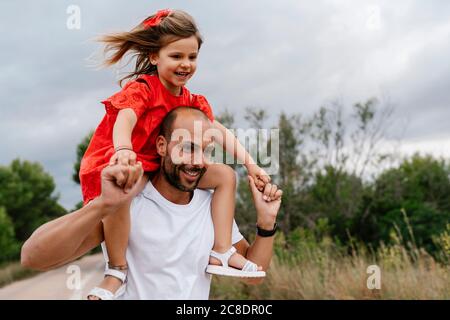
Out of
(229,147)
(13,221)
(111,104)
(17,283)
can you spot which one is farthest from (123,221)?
(13,221)

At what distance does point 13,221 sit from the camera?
1316 inches

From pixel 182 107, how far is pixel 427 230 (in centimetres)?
1102

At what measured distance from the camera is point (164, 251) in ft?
7.80

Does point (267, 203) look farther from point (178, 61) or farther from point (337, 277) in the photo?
point (337, 277)

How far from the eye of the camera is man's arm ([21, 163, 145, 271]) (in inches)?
74.9

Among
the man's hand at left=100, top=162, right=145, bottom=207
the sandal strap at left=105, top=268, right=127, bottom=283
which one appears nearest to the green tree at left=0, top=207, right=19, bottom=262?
the sandal strap at left=105, top=268, right=127, bottom=283

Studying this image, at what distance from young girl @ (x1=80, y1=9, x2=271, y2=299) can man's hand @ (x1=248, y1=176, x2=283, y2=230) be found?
0.03 meters

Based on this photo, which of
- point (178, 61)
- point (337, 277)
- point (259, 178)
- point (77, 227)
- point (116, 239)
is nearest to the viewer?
→ point (77, 227)

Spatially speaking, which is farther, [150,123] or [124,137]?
[150,123]

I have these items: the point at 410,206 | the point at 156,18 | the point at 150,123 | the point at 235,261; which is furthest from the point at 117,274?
the point at 410,206

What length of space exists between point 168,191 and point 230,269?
372 mm

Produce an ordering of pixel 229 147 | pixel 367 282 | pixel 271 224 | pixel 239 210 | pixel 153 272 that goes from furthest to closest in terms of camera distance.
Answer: pixel 239 210, pixel 367 282, pixel 229 147, pixel 271 224, pixel 153 272

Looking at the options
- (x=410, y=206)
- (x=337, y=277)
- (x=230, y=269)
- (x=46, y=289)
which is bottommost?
(x=46, y=289)
